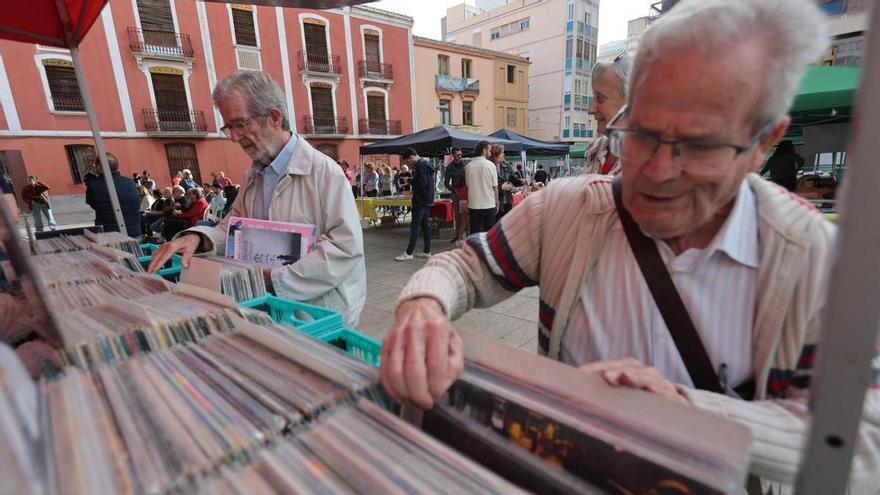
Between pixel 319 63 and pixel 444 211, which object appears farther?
pixel 319 63

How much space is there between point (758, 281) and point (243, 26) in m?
23.1

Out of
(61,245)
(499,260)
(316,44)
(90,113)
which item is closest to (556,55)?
(316,44)

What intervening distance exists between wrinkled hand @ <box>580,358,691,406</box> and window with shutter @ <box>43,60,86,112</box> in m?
22.0

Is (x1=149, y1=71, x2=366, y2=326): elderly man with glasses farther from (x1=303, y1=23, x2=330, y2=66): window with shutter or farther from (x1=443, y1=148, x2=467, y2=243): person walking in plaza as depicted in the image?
(x1=303, y1=23, x2=330, y2=66): window with shutter

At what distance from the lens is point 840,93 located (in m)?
4.34

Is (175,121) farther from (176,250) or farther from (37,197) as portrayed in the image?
(176,250)

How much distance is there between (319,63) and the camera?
2139cm

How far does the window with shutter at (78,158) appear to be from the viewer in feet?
52.7

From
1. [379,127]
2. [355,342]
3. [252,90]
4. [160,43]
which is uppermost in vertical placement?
[160,43]

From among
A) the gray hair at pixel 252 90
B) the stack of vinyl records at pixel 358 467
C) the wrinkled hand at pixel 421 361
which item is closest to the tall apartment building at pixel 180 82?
the gray hair at pixel 252 90

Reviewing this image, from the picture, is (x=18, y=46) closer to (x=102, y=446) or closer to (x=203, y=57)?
(x=203, y=57)

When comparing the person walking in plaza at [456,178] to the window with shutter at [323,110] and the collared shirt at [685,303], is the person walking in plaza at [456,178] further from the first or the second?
the window with shutter at [323,110]

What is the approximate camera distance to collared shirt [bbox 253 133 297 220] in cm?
193

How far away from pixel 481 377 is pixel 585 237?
21.6 inches
